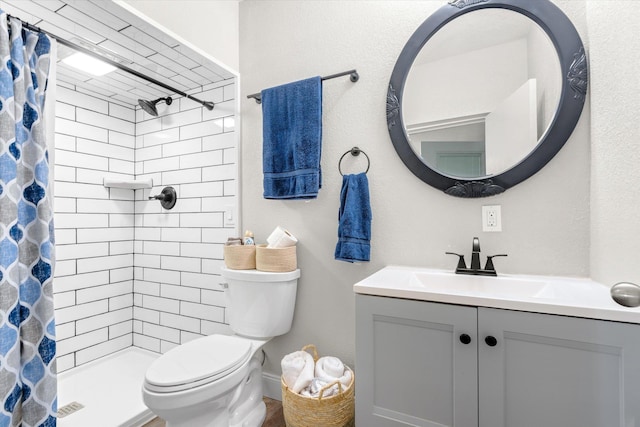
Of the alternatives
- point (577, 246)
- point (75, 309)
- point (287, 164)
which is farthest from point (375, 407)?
point (75, 309)

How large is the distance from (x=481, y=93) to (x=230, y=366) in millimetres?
1667

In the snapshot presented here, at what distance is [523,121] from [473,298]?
87 centimetres

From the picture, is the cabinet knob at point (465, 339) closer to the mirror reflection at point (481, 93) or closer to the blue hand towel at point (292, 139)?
the mirror reflection at point (481, 93)

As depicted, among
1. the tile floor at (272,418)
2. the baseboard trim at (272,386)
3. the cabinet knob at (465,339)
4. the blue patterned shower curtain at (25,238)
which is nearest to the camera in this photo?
the cabinet knob at (465,339)

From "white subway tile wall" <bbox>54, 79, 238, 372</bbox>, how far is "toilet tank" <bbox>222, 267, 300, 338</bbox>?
0.44 meters

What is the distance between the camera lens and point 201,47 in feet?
6.06

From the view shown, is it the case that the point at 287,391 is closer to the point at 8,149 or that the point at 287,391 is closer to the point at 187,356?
the point at 187,356

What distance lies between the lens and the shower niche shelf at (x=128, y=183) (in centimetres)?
238

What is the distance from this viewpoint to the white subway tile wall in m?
2.19

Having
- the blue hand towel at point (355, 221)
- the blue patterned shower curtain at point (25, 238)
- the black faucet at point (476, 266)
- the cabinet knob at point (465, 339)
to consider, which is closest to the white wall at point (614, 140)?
the black faucet at point (476, 266)

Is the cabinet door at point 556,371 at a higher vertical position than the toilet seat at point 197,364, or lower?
higher

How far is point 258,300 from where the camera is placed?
1.73 meters

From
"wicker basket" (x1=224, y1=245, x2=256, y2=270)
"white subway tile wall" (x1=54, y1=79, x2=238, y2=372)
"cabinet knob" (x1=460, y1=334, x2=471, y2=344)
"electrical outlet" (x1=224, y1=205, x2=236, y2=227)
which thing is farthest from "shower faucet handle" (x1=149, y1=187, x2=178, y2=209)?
"cabinet knob" (x1=460, y1=334, x2=471, y2=344)

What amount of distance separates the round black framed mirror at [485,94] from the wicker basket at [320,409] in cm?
110
